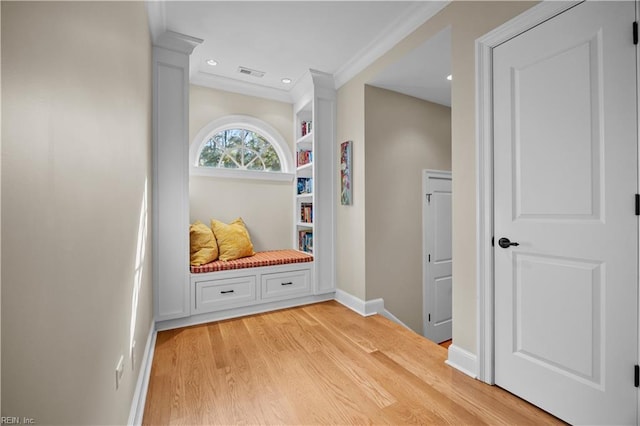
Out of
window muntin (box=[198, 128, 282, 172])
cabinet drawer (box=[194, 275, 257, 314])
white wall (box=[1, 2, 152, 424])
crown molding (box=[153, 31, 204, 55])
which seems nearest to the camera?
white wall (box=[1, 2, 152, 424])

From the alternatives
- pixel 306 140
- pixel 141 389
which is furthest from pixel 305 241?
pixel 141 389

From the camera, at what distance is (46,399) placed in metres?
0.57

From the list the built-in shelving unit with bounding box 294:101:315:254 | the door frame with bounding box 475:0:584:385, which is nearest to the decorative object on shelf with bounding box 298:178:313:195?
the built-in shelving unit with bounding box 294:101:315:254

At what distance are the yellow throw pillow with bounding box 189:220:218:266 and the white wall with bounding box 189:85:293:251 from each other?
1.30ft

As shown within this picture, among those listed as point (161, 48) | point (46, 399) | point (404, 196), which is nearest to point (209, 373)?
point (46, 399)

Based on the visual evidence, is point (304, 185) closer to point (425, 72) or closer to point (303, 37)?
point (303, 37)

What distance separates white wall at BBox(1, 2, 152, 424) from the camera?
50 cm

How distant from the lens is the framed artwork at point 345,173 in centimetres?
321

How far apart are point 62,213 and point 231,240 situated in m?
2.57

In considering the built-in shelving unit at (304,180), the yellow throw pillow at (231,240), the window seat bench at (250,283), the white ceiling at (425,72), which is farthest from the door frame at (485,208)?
the yellow throw pillow at (231,240)

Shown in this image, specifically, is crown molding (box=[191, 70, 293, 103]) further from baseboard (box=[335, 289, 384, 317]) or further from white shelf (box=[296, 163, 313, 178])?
baseboard (box=[335, 289, 384, 317])

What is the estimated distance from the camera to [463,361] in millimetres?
1977

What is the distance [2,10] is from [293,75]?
3.23 metres

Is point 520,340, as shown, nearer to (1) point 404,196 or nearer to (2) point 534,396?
(2) point 534,396
